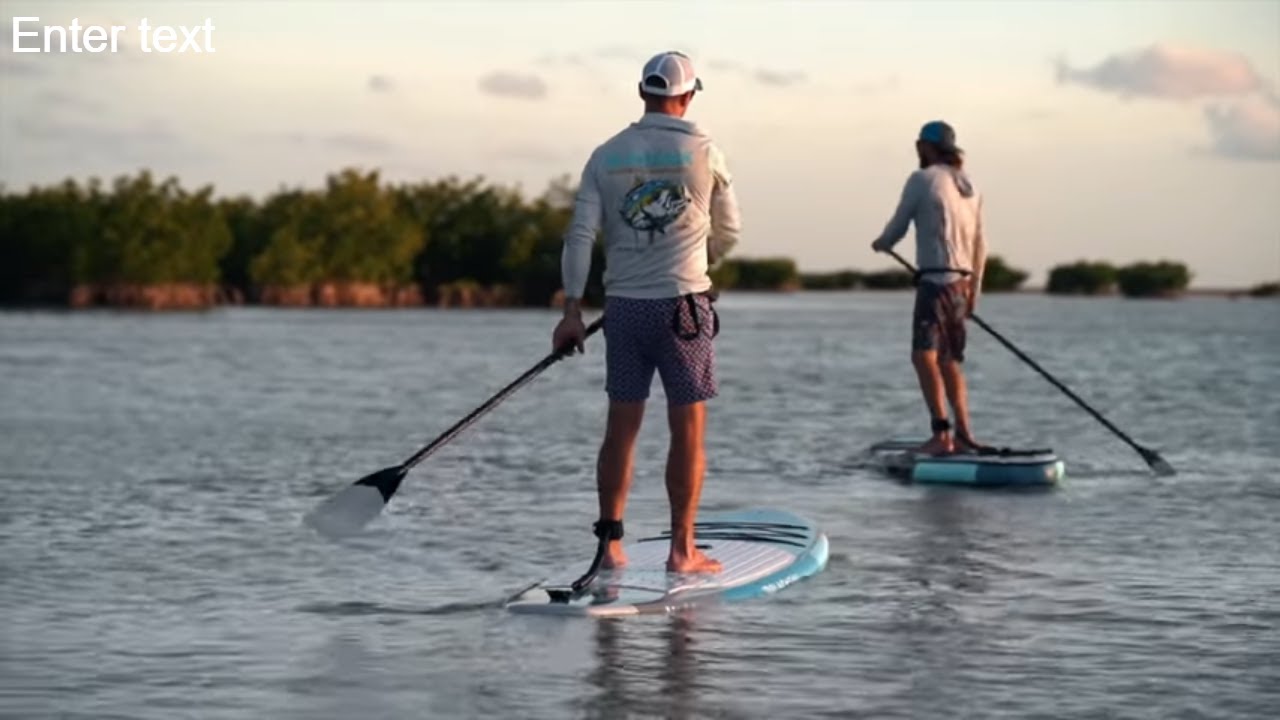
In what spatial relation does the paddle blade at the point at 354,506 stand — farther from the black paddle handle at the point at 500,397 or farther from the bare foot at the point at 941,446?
the bare foot at the point at 941,446

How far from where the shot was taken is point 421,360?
143ft

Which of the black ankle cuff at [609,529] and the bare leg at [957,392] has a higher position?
the bare leg at [957,392]

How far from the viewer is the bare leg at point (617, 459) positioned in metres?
9.42

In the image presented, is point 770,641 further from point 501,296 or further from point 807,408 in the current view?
point 501,296

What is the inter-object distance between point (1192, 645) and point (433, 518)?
17.1 ft

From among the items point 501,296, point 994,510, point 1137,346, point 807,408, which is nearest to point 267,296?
point 501,296

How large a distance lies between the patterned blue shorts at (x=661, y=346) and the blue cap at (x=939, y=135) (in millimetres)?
5694

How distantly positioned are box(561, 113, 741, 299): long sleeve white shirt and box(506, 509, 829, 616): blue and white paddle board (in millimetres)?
1093

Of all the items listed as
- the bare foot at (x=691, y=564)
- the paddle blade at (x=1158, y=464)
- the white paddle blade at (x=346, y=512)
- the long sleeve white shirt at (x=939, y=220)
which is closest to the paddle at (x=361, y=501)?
the white paddle blade at (x=346, y=512)

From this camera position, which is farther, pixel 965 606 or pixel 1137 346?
pixel 1137 346

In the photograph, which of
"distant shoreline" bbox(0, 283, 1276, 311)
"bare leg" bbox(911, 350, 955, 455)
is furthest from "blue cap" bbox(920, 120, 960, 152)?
"distant shoreline" bbox(0, 283, 1276, 311)

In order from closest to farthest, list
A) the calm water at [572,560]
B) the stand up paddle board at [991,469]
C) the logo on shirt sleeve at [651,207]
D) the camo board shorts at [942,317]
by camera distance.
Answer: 1. the calm water at [572,560]
2. the logo on shirt sleeve at [651,207]
3. the stand up paddle board at [991,469]
4. the camo board shorts at [942,317]

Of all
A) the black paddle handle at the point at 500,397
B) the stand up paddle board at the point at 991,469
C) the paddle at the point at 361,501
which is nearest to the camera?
the black paddle handle at the point at 500,397

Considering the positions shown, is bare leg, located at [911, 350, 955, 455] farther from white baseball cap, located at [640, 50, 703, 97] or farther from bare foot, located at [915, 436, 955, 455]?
white baseball cap, located at [640, 50, 703, 97]
